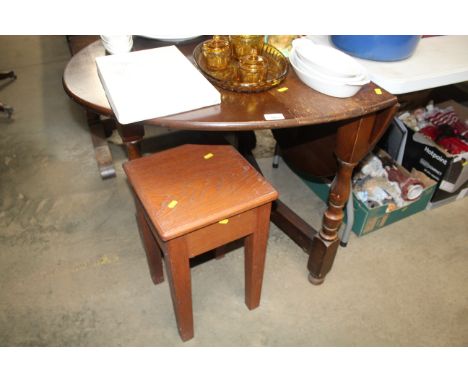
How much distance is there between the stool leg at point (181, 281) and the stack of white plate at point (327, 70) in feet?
1.84

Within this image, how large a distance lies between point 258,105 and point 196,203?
0.31 meters

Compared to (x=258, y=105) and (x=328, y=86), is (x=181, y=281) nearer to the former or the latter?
(x=258, y=105)

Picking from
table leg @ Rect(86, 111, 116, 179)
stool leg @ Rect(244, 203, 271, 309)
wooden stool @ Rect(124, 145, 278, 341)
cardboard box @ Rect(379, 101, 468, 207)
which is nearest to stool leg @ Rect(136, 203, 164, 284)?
wooden stool @ Rect(124, 145, 278, 341)

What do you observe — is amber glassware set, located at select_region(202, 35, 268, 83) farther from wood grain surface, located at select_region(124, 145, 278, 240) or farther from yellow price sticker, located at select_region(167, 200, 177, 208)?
yellow price sticker, located at select_region(167, 200, 177, 208)

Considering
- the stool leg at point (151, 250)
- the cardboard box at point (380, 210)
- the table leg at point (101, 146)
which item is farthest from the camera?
the table leg at point (101, 146)

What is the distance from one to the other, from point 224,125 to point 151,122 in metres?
0.18

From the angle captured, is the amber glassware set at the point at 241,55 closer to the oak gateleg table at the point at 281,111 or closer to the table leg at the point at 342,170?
the oak gateleg table at the point at 281,111

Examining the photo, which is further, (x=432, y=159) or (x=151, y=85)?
(x=432, y=159)

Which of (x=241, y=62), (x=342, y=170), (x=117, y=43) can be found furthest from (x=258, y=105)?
(x=117, y=43)

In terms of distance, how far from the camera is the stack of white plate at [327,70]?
3.28 ft

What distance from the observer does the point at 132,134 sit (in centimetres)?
116

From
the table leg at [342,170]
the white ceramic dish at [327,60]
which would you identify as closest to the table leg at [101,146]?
the table leg at [342,170]

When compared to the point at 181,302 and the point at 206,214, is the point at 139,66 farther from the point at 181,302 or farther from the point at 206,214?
the point at 181,302

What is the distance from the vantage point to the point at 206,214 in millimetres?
1025
